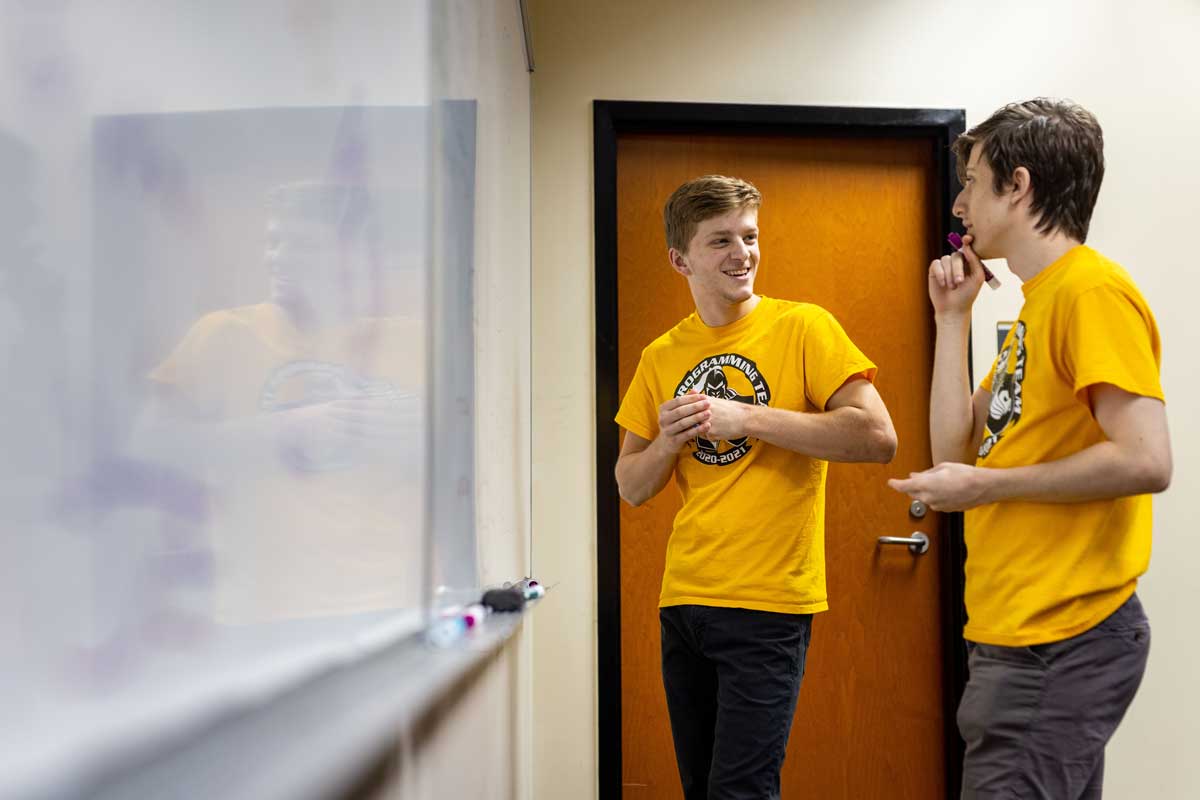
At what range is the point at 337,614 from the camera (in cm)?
55

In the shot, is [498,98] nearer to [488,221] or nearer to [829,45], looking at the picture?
[488,221]

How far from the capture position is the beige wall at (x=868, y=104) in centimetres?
255

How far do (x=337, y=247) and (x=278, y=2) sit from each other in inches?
5.9

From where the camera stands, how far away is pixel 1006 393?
131 centimetres

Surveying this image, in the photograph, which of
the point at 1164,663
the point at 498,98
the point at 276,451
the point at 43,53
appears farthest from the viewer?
the point at 1164,663

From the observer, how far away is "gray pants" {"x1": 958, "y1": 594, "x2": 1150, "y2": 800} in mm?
1104

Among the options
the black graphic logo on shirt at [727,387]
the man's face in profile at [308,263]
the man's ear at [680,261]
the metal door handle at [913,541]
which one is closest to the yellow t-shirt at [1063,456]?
the black graphic logo on shirt at [727,387]

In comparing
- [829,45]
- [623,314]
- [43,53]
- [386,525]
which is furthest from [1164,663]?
[43,53]

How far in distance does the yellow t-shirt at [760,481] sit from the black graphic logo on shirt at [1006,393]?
0.81 feet

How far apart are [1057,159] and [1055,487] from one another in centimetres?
45

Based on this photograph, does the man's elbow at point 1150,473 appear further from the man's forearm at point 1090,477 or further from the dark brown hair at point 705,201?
the dark brown hair at point 705,201

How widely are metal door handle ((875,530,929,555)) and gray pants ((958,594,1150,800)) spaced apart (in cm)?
145

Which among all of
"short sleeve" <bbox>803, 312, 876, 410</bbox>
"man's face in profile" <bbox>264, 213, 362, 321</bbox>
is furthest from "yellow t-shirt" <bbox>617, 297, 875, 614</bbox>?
"man's face in profile" <bbox>264, 213, 362, 321</bbox>

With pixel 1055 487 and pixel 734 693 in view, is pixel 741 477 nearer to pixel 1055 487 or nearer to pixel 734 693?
pixel 734 693
